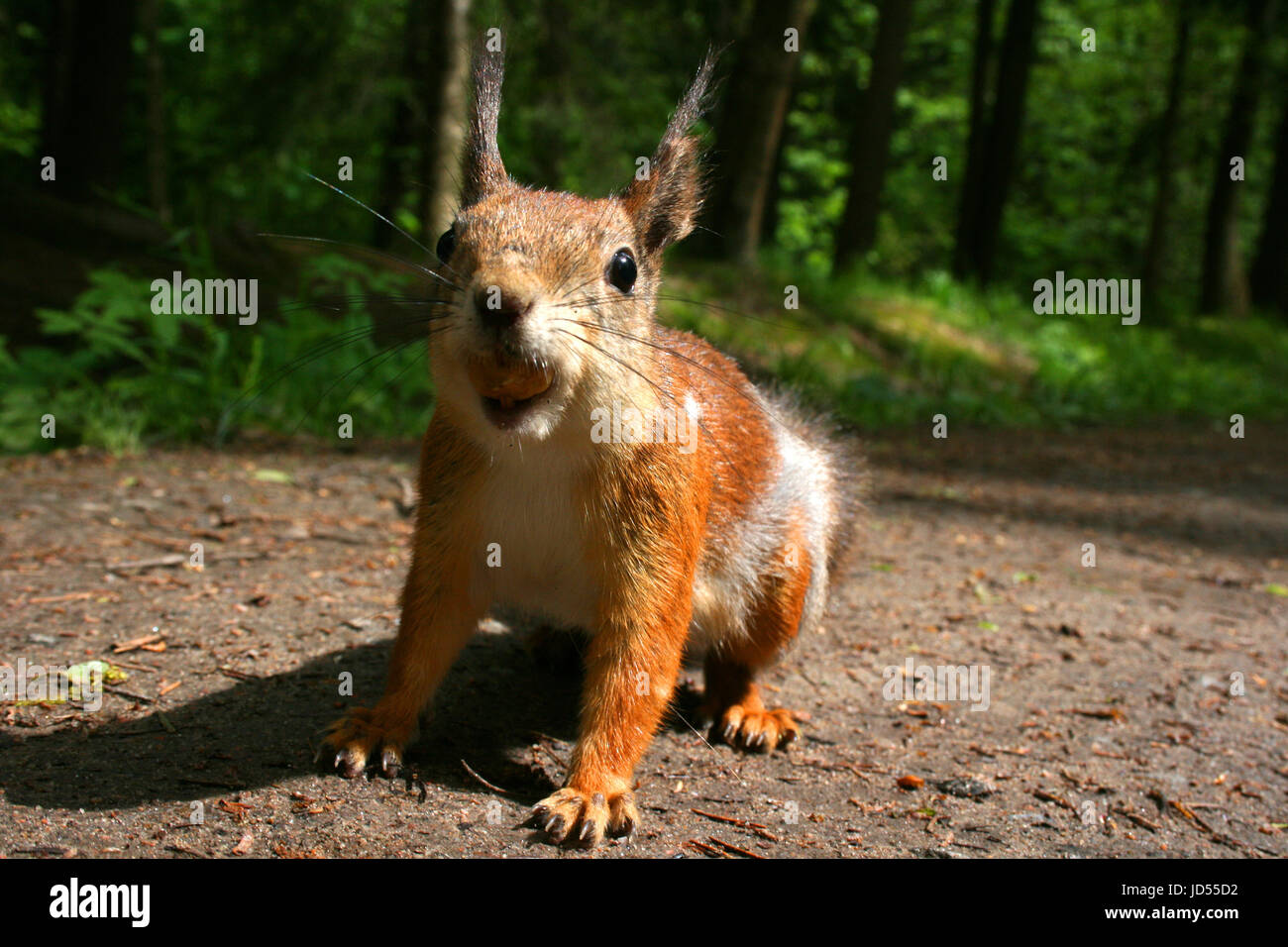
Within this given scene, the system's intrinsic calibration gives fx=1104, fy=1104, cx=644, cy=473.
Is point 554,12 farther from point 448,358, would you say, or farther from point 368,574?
point 448,358

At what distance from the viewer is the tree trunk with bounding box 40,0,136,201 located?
797cm

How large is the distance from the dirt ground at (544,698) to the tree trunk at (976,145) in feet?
43.4

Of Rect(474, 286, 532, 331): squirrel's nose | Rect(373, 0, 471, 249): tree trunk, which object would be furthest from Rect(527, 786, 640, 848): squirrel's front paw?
Rect(373, 0, 471, 249): tree trunk

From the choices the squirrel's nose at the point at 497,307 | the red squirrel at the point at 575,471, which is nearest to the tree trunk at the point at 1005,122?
the red squirrel at the point at 575,471

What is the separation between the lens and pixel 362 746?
2742 mm

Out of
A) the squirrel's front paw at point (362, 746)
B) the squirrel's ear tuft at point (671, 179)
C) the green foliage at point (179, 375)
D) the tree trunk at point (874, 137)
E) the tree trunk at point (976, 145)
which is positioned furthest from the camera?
the tree trunk at point (976, 145)

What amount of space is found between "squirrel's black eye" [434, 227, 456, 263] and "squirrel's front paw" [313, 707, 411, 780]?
3.88 ft

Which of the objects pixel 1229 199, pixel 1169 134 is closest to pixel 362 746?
pixel 1169 134

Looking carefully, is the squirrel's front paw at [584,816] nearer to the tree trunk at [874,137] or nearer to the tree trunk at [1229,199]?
the tree trunk at [874,137]

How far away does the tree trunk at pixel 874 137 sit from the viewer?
13648mm

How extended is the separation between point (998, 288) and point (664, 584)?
1406cm

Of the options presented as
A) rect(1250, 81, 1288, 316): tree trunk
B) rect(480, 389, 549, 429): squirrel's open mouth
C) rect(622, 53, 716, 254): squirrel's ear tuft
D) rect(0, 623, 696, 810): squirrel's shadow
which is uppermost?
rect(1250, 81, 1288, 316): tree trunk

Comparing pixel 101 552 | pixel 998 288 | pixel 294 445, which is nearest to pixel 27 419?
pixel 294 445

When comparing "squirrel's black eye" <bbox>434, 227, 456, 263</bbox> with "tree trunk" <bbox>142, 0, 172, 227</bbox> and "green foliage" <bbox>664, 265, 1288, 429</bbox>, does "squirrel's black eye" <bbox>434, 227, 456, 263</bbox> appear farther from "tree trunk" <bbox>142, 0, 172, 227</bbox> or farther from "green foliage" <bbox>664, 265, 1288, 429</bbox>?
"tree trunk" <bbox>142, 0, 172, 227</bbox>
